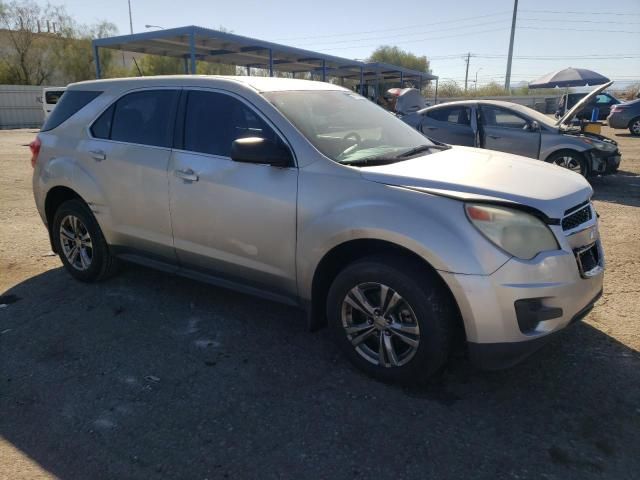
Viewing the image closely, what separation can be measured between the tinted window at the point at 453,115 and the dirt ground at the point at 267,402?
5813 millimetres

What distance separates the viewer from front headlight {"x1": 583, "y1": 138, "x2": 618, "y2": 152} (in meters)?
8.92

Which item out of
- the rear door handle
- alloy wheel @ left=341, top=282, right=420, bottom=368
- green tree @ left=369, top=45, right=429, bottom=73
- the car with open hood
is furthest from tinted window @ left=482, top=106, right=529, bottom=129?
green tree @ left=369, top=45, right=429, bottom=73

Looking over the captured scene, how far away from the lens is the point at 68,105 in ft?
15.1

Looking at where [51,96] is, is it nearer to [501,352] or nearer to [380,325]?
[380,325]

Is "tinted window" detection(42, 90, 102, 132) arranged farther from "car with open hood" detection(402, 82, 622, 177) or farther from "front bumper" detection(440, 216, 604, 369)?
"car with open hood" detection(402, 82, 622, 177)

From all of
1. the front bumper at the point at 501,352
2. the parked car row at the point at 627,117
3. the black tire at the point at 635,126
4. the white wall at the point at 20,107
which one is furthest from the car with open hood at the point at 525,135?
the white wall at the point at 20,107

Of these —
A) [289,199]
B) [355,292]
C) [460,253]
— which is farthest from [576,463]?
[289,199]

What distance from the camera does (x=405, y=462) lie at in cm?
240

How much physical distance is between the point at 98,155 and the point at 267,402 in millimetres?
2631

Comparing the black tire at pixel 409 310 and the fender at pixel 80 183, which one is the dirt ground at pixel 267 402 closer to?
the black tire at pixel 409 310

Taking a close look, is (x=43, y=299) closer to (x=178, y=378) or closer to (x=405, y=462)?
(x=178, y=378)

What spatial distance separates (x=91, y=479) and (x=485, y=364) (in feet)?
6.67

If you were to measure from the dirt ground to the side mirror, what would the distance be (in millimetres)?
1299

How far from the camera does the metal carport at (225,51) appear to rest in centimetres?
1677
